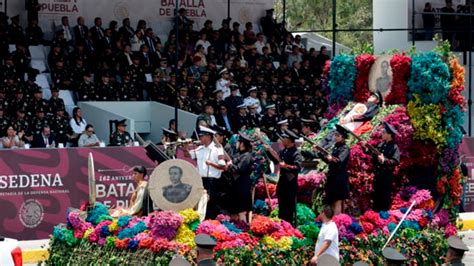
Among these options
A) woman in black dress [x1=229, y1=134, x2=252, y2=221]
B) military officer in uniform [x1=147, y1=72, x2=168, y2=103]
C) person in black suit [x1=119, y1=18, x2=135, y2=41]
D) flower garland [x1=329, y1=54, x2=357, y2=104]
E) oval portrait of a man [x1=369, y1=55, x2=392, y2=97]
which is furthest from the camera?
person in black suit [x1=119, y1=18, x2=135, y2=41]

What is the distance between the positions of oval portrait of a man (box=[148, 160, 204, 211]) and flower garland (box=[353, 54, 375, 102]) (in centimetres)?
382

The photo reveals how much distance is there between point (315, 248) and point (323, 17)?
54.6 meters

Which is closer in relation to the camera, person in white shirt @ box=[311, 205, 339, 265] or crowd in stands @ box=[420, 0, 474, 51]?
person in white shirt @ box=[311, 205, 339, 265]

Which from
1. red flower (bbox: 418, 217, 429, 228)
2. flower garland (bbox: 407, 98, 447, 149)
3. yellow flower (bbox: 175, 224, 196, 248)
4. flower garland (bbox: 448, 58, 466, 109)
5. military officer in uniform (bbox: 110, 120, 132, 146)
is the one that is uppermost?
flower garland (bbox: 448, 58, 466, 109)

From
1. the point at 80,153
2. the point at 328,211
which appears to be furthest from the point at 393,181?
the point at 80,153

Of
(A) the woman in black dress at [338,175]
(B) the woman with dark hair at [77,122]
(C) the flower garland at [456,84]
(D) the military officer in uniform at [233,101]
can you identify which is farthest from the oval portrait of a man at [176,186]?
(D) the military officer in uniform at [233,101]

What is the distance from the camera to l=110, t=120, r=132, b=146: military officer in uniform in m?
26.6

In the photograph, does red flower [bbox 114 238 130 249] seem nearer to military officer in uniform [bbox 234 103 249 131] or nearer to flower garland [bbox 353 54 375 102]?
flower garland [bbox 353 54 375 102]

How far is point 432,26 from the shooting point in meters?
36.8

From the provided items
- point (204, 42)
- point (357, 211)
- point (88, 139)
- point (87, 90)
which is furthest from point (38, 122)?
point (357, 211)

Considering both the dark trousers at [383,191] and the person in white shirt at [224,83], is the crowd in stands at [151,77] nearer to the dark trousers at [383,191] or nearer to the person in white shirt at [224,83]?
the person in white shirt at [224,83]

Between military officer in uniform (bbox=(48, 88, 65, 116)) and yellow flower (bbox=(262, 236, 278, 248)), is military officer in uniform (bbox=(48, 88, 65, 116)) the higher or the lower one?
the higher one

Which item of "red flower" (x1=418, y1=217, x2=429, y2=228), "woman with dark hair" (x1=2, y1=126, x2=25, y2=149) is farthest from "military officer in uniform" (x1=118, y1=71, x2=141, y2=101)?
"red flower" (x1=418, y1=217, x2=429, y2=228)

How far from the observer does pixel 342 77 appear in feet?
64.3
